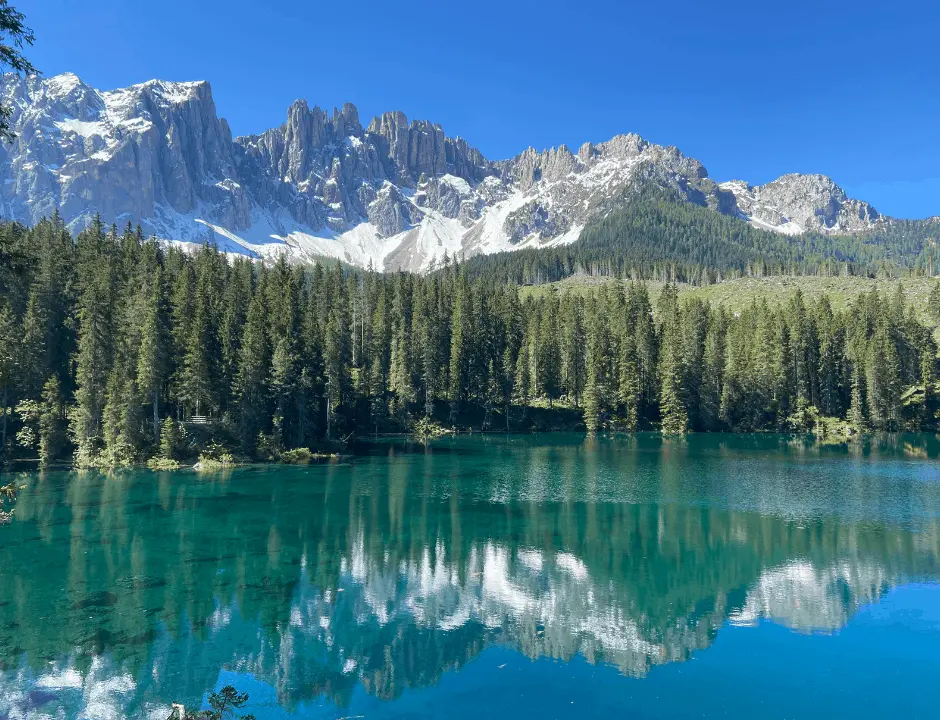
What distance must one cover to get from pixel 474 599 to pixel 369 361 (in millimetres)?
80558

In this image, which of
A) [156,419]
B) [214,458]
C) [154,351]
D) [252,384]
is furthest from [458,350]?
[154,351]

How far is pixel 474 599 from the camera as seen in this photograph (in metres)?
29.3

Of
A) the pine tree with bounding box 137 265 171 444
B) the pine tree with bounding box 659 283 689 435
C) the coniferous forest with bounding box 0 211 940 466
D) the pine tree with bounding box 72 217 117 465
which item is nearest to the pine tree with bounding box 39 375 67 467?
the coniferous forest with bounding box 0 211 940 466

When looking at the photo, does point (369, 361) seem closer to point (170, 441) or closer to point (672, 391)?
point (170, 441)

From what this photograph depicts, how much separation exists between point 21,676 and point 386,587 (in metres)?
14.7

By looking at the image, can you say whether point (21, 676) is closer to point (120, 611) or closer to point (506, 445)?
point (120, 611)

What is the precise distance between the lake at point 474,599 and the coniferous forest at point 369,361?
15340 millimetres

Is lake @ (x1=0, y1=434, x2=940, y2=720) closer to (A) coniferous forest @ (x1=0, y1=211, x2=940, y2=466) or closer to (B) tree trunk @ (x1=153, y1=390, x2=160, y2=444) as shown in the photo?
(B) tree trunk @ (x1=153, y1=390, x2=160, y2=444)

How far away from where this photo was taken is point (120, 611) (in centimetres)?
2738

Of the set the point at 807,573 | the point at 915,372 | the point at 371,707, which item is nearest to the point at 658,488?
the point at 807,573

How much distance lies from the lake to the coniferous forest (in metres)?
15.3

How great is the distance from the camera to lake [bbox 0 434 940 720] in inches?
826

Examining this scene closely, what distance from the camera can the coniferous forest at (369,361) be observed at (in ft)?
220

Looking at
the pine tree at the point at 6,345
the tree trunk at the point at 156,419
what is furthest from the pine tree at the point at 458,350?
the pine tree at the point at 6,345
